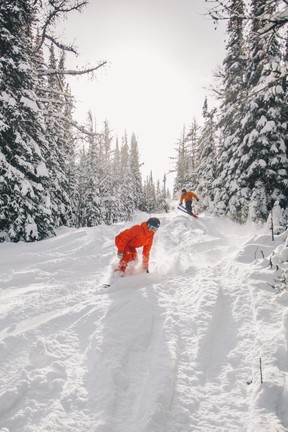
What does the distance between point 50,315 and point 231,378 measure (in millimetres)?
2644

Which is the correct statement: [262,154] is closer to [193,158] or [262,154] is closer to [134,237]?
[134,237]

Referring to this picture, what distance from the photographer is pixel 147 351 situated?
3539 millimetres

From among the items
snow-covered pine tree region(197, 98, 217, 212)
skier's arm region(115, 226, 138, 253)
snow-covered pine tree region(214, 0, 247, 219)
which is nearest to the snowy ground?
skier's arm region(115, 226, 138, 253)

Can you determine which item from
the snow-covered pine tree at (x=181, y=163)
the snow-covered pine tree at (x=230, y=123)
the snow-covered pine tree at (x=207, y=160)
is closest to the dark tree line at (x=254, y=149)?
the snow-covered pine tree at (x=230, y=123)

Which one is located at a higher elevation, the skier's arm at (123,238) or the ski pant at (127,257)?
the skier's arm at (123,238)

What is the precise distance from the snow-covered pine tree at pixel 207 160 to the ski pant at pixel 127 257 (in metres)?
14.5

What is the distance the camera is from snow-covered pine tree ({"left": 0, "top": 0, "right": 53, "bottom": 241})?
10.4m

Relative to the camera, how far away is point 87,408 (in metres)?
2.66

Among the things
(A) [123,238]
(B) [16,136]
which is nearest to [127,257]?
(A) [123,238]

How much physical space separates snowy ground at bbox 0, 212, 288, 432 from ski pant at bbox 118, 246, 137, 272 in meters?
0.33

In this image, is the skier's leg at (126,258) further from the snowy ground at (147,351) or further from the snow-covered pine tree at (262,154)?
the snow-covered pine tree at (262,154)

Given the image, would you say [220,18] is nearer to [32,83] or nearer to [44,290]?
[44,290]

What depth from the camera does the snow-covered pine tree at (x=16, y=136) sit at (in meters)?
10.4

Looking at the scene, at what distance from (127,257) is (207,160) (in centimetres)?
1811
